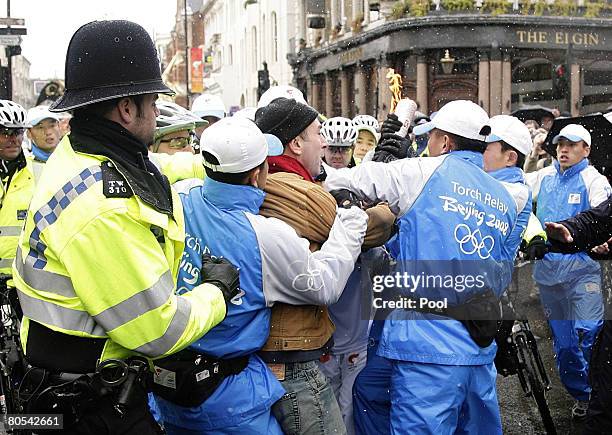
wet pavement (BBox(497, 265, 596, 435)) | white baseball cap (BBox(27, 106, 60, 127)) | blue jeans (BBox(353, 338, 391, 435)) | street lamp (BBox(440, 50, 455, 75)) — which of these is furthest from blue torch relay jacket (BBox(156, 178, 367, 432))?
street lamp (BBox(440, 50, 455, 75))

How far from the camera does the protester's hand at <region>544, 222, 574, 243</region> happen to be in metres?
5.48

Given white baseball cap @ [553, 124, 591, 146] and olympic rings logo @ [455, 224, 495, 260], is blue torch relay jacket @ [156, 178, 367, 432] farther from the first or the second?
white baseball cap @ [553, 124, 591, 146]

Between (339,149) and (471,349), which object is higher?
(339,149)

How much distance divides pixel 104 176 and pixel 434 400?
2121 millimetres

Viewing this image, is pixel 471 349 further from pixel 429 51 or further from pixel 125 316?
pixel 429 51

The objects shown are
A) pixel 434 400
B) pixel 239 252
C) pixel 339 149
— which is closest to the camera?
pixel 239 252

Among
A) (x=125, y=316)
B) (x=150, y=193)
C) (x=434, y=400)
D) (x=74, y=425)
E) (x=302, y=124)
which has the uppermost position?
(x=302, y=124)

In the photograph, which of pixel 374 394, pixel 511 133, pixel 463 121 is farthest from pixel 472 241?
pixel 511 133

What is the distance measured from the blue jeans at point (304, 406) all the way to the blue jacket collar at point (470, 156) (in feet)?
4.80

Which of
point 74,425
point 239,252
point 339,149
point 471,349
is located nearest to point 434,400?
point 471,349

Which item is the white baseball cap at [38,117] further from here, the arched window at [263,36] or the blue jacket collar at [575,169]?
the arched window at [263,36]

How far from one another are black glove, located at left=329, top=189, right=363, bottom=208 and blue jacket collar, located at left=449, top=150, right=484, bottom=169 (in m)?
0.65

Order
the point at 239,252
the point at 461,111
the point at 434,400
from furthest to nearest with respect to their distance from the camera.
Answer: the point at 461,111 < the point at 434,400 < the point at 239,252

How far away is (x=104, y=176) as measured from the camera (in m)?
2.62
